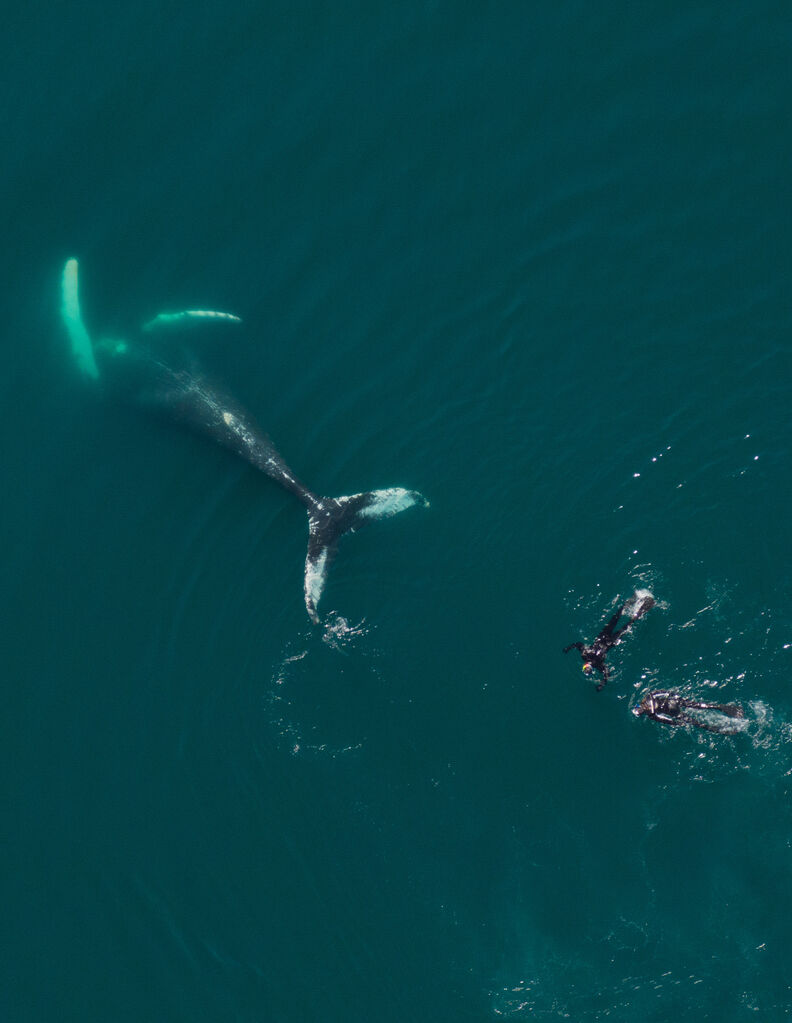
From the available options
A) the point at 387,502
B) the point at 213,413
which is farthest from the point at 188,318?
the point at 387,502

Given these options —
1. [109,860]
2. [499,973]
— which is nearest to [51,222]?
[109,860]

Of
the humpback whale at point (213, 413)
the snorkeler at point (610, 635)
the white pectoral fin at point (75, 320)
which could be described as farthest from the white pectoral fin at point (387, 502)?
the white pectoral fin at point (75, 320)

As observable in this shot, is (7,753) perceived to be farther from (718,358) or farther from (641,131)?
(641,131)

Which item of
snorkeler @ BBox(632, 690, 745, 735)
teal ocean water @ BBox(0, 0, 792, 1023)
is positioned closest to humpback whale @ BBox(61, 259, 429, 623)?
teal ocean water @ BBox(0, 0, 792, 1023)

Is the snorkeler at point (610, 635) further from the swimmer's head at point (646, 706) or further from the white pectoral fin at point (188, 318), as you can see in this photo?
the white pectoral fin at point (188, 318)

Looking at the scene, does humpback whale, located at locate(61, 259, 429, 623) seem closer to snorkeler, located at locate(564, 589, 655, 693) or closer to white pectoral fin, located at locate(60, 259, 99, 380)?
white pectoral fin, located at locate(60, 259, 99, 380)

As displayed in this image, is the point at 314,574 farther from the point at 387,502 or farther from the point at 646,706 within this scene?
the point at 646,706
